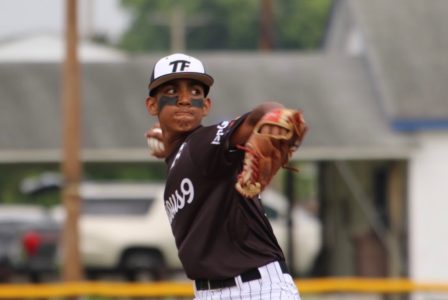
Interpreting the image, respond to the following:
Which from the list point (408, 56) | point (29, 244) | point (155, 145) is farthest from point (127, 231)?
point (155, 145)

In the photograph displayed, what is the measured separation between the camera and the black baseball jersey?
19.9ft

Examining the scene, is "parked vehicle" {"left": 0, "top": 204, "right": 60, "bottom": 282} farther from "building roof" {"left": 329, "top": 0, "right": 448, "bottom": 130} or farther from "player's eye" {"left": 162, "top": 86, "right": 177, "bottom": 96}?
"player's eye" {"left": 162, "top": 86, "right": 177, "bottom": 96}

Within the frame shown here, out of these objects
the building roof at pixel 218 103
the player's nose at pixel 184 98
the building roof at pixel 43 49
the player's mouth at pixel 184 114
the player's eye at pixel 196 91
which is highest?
the building roof at pixel 43 49

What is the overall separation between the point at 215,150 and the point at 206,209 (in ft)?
1.20

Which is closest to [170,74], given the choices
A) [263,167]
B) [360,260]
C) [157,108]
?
[157,108]

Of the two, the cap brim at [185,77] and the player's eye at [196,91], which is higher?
the cap brim at [185,77]

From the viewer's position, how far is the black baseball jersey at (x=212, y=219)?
19.9 ft

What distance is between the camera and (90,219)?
86.6ft

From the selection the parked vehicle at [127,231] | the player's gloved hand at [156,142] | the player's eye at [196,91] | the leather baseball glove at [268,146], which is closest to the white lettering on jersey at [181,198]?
the player's eye at [196,91]

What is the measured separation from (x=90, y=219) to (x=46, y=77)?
209 inches

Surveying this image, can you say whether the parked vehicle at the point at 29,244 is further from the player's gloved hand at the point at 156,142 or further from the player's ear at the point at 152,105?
the player's ear at the point at 152,105

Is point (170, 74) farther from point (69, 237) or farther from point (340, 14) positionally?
point (340, 14)

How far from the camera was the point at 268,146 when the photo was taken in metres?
5.56

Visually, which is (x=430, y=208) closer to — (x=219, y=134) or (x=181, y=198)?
(x=181, y=198)
